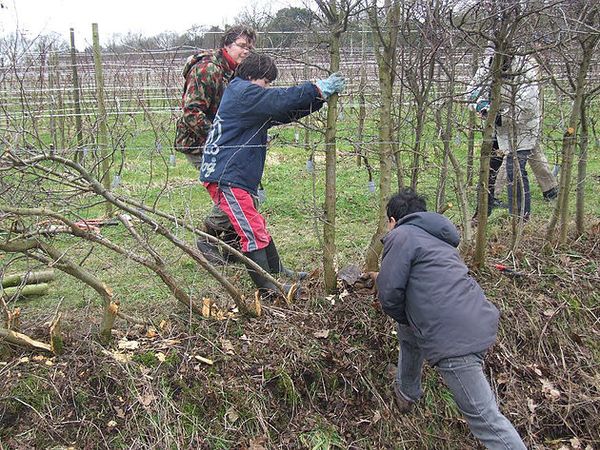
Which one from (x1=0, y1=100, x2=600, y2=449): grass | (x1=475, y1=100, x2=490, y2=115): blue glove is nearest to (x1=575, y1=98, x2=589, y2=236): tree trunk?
(x1=0, y1=100, x2=600, y2=449): grass

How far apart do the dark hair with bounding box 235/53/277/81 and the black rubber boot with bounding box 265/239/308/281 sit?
1144 millimetres

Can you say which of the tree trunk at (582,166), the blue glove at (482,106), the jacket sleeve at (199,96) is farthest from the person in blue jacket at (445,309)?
the tree trunk at (582,166)

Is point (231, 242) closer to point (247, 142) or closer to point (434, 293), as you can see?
point (247, 142)

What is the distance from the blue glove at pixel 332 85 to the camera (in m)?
3.32

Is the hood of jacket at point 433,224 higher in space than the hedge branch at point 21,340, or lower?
higher

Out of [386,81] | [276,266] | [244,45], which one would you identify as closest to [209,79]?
[244,45]

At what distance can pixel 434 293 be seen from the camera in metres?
2.80

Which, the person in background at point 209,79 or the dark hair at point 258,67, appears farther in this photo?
the person in background at point 209,79

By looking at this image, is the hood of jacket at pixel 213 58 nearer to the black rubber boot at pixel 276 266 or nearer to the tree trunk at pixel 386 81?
the tree trunk at pixel 386 81

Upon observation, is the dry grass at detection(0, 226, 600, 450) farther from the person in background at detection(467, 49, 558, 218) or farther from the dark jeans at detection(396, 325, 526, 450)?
the person in background at detection(467, 49, 558, 218)

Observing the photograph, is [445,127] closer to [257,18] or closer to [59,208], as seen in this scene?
[257,18]

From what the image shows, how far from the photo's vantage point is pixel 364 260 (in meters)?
4.23

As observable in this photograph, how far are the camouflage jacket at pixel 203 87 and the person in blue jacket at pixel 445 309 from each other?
192cm

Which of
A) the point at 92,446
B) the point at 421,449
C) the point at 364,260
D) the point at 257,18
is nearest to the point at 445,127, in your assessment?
the point at 364,260
